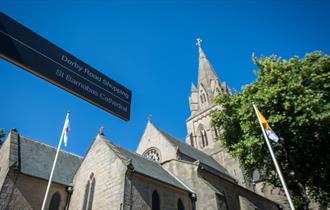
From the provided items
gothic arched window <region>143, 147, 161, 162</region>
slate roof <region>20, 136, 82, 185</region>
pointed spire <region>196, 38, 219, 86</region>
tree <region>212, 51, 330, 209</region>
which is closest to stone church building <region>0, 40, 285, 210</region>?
slate roof <region>20, 136, 82, 185</region>

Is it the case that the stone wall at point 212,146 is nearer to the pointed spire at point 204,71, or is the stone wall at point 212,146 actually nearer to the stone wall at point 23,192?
the pointed spire at point 204,71

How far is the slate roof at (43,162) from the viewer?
18.1 metres

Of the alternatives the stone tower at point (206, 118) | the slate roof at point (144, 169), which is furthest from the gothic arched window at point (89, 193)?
the stone tower at point (206, 118)

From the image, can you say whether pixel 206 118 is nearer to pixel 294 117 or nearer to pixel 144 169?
pixel 144 169

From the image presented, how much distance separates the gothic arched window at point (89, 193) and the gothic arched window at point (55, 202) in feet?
7.92

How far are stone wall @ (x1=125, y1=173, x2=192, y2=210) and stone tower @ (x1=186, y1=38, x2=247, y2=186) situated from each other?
13489 mm

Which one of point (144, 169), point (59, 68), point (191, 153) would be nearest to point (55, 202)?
point (144, 169)

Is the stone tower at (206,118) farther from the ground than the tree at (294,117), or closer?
farther from the ground

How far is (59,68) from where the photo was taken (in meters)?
4.45

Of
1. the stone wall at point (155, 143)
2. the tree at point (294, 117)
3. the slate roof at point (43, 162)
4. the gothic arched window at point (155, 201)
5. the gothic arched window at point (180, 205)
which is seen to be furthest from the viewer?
the stone wall at point (155, 143)

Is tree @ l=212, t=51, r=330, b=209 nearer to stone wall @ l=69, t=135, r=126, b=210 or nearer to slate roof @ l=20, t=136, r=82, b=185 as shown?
stone wall @ l=69, t=135, r=126, b=210

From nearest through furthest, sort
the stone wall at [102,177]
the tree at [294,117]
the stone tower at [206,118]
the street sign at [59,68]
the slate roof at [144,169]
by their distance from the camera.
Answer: the street sign at [59,68] < the tree at [294,117] < the stone wall at [102,177] < the slate roof at [144,169] < the stone tower at [206,118]

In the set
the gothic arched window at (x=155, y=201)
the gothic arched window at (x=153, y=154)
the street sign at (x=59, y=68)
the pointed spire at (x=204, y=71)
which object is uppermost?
the pointed spire at (x=204, y=71)

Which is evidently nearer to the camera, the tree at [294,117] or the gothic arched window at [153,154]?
the tree at [294,117]
